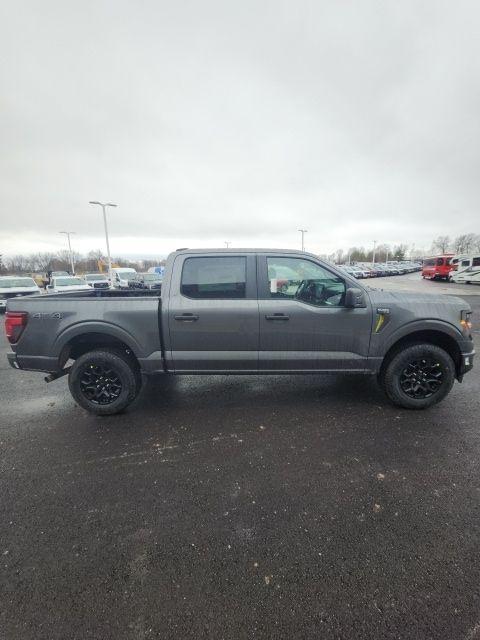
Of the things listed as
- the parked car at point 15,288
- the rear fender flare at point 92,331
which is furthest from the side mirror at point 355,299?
the parked car at point 15,288

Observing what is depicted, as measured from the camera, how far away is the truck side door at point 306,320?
349 cm

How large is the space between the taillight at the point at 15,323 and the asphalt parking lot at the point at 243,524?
3.66 feet

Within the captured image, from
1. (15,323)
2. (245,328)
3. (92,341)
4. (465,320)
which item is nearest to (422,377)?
(465,320)

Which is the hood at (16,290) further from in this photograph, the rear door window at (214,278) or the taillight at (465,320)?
the taillight at (465,320)

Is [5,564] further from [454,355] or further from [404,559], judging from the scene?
[454,355]

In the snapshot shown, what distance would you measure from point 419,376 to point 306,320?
1618mm

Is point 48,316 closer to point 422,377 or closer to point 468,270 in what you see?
point 422,377

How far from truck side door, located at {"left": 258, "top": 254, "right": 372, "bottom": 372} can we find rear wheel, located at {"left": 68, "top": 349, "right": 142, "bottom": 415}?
1.65m

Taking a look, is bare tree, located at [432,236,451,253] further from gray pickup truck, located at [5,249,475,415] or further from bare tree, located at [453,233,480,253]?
gray pickup truck, located at [5,249,475,415]

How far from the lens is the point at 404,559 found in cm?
187

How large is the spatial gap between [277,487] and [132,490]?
1228 mm

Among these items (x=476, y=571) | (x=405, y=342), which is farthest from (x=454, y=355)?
(x=476, y=571)

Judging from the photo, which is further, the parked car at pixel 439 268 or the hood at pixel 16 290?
the parked car at pixel 439 268

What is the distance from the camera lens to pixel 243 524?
214cm
